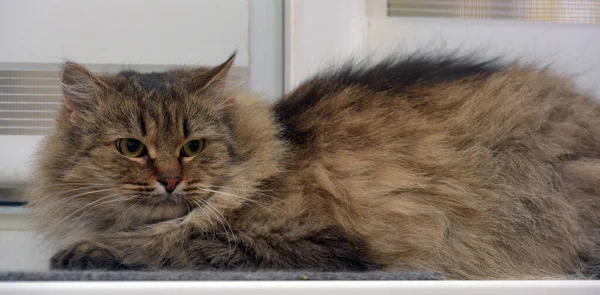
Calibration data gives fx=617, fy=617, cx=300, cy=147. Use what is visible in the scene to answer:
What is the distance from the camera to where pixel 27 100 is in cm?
202

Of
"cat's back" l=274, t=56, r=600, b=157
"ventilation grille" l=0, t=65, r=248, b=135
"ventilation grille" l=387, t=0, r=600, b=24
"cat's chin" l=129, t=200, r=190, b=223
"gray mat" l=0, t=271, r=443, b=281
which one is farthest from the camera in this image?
"ventilation grille" l=387, t=0, r=600, b=24

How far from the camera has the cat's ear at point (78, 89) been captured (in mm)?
1339

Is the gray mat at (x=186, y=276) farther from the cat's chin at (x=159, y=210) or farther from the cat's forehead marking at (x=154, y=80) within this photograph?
the cat's forehead marking at (x=154, y=80)

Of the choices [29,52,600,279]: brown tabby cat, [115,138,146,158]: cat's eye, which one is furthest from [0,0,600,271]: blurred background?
[115,138,146,158]: cat's eye

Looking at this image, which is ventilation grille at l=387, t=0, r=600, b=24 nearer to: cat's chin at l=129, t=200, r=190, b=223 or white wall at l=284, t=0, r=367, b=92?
white wall at l=284, t=0, r=367, b=92

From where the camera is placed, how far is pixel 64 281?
0.89 metres

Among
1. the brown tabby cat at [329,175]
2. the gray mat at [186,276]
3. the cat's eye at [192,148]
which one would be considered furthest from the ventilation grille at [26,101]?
the gray mat at [186,276]

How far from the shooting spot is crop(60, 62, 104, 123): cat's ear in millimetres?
1339

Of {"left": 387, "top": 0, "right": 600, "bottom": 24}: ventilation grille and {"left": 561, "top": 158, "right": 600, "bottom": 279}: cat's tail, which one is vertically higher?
{"left": 387, "top": 0, "right": 600, "bottom": 24}: ventilation grille

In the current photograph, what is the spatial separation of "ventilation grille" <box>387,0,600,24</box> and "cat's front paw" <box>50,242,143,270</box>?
1.30 metres

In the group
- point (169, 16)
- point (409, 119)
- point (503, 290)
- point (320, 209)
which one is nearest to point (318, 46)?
point (169, 16)

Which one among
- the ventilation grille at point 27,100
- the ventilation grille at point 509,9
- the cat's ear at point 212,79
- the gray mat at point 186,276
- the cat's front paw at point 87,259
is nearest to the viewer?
the gray mat at point 186,276

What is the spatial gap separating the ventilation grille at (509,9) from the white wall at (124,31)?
0.59m

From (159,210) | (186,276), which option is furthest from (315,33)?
(186,276)
